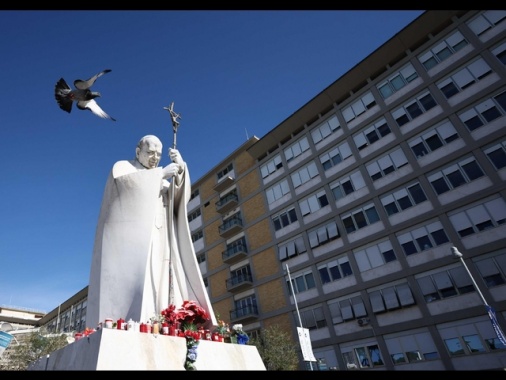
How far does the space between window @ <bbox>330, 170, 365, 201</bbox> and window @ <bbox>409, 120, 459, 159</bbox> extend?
4.70 metres

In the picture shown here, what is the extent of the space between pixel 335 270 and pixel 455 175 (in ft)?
37.4

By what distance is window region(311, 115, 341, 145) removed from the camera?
3238 centimetres

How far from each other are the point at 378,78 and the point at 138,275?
2948 centimetres

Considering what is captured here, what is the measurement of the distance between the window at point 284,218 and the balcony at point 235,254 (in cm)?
430

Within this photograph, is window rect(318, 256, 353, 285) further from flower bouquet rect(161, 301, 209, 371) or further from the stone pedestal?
the stone pedestal

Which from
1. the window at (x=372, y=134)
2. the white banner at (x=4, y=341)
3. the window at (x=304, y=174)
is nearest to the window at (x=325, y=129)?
the window at (x=304, y=174)

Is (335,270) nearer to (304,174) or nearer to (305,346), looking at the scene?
(305,346)

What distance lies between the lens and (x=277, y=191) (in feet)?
115

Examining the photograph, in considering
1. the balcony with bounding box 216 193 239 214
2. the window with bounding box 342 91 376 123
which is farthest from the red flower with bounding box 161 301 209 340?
the balcony with bounding box 216 193 239 214

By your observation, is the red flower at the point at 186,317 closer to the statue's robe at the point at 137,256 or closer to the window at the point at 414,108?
the statue's robe at the point at 137,256

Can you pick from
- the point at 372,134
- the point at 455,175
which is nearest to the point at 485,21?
the point at 372,134

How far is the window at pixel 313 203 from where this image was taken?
30.9 m
